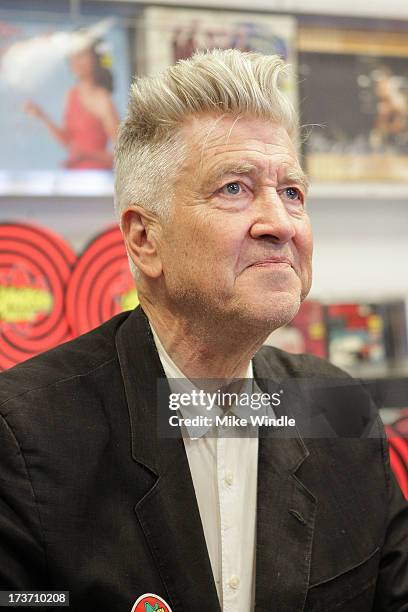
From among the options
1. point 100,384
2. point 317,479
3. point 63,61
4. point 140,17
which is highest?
point 140,17

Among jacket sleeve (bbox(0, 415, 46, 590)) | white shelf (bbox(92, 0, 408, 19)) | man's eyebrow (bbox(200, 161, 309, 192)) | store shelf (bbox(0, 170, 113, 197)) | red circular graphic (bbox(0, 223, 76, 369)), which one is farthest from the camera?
white shelf (bbox(92, 0, 408, 19))

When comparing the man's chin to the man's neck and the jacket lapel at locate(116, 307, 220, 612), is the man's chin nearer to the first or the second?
the man's neck

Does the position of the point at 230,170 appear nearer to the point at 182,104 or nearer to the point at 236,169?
the point at 236,169

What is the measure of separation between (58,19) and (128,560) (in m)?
1.05

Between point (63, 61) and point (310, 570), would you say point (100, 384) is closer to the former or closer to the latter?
point (310, 570)

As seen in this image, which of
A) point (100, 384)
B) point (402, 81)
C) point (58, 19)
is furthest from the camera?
point (402, 81)

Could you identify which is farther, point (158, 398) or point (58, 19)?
point (58, 19)

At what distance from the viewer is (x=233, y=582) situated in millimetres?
991

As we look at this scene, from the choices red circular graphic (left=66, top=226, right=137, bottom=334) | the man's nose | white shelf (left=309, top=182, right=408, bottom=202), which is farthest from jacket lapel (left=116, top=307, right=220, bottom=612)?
white shelf (left=309, top=182, right=408, bottom=202)

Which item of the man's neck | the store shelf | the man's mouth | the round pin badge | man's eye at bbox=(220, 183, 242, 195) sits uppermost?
the store shelf

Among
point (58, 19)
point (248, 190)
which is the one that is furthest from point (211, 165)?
point (58, 19)

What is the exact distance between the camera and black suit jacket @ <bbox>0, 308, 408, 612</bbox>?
0.93 m

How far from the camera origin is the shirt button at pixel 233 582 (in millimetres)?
990

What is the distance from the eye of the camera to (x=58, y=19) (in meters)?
1.54
